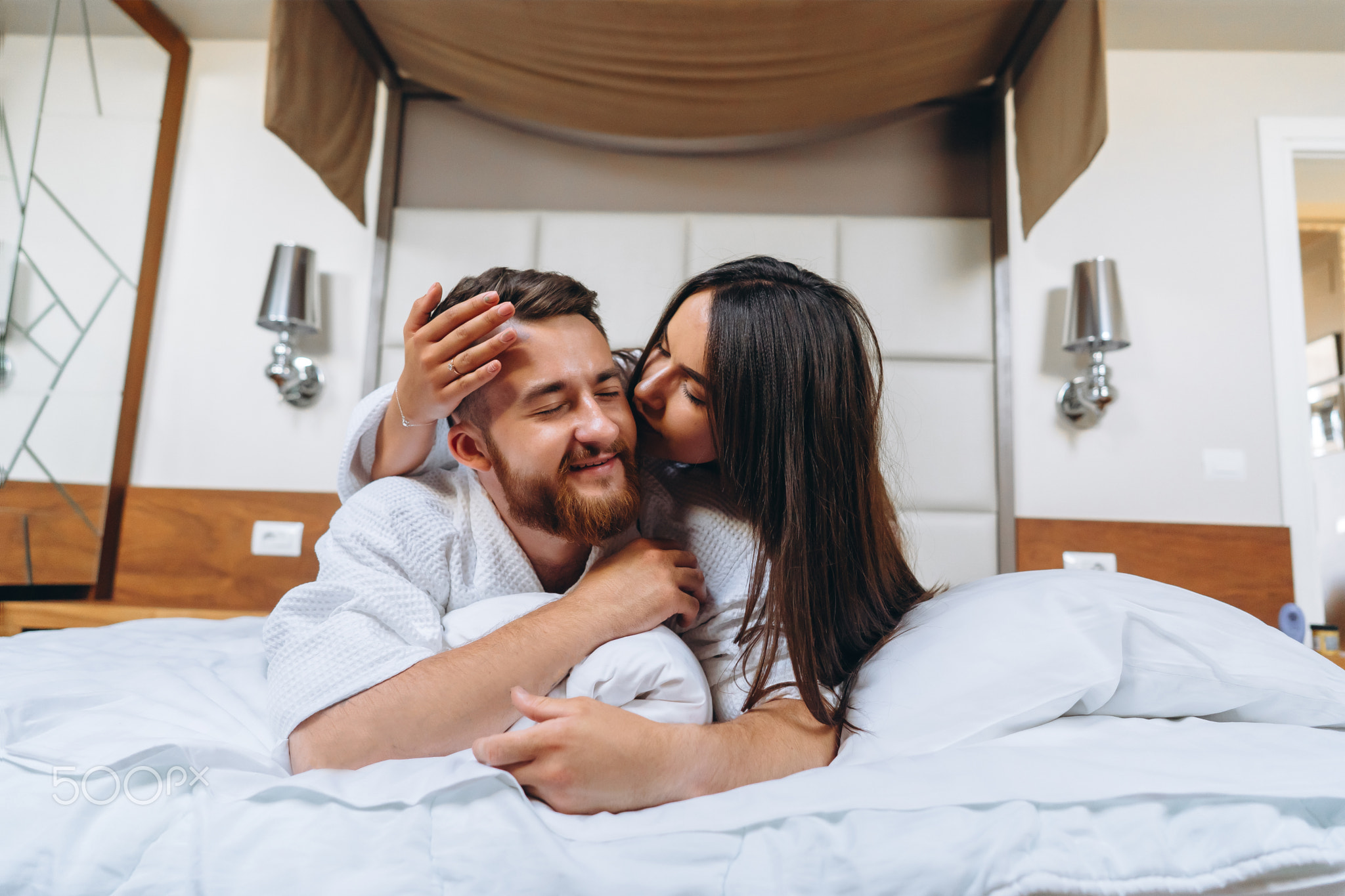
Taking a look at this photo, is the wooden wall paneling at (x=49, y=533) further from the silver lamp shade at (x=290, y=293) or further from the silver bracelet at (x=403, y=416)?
the silver bracelet at (x=403, y=416)

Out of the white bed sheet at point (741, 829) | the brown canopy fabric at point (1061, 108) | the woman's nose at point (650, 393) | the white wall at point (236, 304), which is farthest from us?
the white wall at point (236, 304)

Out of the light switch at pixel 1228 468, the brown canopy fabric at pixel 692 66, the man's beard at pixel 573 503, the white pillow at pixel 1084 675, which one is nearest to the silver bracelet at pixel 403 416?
the man's beard at pixel 573 503

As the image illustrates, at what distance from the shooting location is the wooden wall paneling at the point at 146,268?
2.35 meters

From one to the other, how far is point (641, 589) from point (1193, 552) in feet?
6.63

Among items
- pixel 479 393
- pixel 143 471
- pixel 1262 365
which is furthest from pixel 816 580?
pixel 143 471

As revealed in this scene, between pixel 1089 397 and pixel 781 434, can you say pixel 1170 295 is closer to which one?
pixel 1089 397

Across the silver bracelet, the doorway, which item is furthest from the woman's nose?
the doorway

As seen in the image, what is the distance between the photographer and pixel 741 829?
584mm

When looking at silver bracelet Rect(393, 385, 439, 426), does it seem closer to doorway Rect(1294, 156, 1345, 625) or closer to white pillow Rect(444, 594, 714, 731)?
white pillow Rect(444, 594, 714, 731)

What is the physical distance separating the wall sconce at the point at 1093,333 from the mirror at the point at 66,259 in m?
2.92

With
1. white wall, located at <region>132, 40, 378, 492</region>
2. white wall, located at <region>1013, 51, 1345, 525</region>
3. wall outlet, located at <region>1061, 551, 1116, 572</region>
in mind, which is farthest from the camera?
white wall, located at <region>132, 40, 378, 492</region>

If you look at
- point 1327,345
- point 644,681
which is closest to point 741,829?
point 644,681

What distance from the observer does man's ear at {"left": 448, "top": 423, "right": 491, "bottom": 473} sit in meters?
1.11

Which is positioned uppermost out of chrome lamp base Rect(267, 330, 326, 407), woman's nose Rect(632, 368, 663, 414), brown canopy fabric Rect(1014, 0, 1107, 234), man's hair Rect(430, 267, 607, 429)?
brown canopy fabric Rect(1014, 0, 1107, 234)
